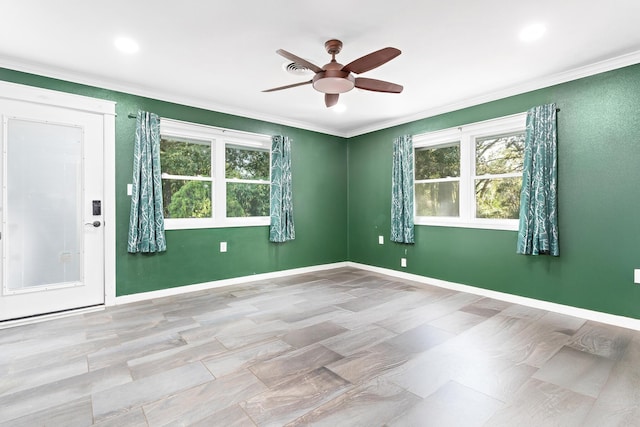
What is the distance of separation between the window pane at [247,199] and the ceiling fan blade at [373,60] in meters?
2.73

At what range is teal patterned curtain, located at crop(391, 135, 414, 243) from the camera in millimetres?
4809

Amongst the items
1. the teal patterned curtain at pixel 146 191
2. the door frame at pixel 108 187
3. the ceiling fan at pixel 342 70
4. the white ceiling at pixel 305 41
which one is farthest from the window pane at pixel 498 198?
the door frame at pixel 108 187

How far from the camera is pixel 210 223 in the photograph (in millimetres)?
4445

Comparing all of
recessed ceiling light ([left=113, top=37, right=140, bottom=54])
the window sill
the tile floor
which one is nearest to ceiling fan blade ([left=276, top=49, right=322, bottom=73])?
Result: recessed ceiling light ([left=113, top=37, right=140, bottom=54])

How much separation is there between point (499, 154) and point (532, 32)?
69.0 inches

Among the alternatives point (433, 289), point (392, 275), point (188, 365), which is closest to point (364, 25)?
point (188, 365)

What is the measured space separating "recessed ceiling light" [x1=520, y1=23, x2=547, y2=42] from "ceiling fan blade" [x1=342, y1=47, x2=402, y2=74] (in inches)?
45.3

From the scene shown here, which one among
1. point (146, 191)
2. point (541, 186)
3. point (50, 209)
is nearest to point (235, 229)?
point (146, 191)

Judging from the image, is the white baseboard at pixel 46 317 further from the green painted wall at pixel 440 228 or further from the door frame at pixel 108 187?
the green painted wall at pixel 440 228

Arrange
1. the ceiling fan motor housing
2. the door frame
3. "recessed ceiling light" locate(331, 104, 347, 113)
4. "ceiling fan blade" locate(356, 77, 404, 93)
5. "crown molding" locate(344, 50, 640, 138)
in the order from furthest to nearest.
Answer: "recessed ceiling light" locate(331, 104, 347, 113), the door frame, "crown molding" locate(344, 50, 640, 138), "ceiling fan blade" locate(356, 77, 404, 93), the ceiling fan motor housing

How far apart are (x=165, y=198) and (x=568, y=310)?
4902 millimetres

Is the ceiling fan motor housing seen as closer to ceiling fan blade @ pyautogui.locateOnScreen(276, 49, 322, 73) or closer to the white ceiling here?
ceiling fan blade @ pyautogui.locateOnScreen(276, 49, 322, 73)

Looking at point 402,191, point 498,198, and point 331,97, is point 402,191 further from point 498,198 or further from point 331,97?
point 331,97

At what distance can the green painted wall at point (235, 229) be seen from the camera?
3719 millimetres
